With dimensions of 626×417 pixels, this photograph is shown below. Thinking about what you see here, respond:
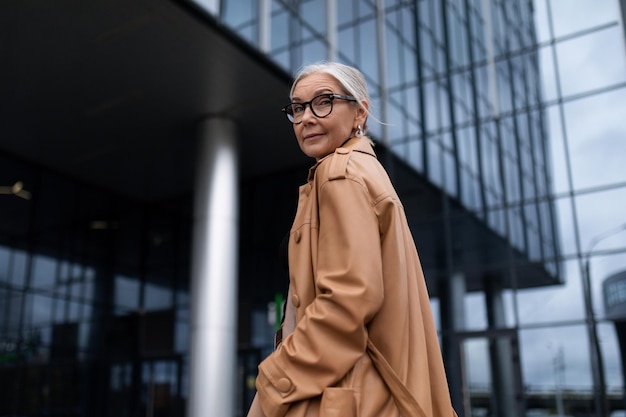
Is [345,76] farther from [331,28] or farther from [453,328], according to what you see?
[331,28]

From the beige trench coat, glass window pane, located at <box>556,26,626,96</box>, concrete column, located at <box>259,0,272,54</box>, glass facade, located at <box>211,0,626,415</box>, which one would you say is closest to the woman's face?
the beige trench coat

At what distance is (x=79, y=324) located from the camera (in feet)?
62.2

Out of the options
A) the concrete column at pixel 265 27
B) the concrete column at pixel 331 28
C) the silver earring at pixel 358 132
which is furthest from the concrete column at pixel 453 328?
the silver earring at pixel 358 132

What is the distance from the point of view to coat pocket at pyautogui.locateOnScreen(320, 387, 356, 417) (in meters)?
1.52

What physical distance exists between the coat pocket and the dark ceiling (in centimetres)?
1046

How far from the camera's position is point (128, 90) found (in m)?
14.1

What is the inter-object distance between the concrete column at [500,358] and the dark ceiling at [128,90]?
20.7 ft

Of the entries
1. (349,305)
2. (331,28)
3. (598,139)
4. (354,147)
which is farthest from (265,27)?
(349,305)

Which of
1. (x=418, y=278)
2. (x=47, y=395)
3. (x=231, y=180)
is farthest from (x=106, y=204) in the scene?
(x=418, y=278)

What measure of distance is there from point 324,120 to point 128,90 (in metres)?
13.1

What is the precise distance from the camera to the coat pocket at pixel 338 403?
5.00 ft

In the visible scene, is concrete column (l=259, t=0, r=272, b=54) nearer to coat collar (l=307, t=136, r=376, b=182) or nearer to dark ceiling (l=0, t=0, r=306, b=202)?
dark ceiling (l=0, t=0, r=306, b=202)

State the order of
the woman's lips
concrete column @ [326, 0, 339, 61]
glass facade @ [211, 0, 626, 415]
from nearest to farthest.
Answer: the woman's lips
glass facade @ [211, 0, 626, 415]
concrete column @ [326, 0, 339, 61]

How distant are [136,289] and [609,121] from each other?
570 inches
